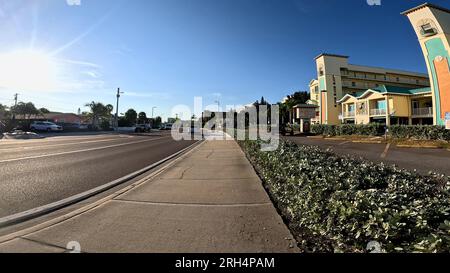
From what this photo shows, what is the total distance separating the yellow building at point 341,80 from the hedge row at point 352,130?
17.5 metres

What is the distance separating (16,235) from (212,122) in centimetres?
7046

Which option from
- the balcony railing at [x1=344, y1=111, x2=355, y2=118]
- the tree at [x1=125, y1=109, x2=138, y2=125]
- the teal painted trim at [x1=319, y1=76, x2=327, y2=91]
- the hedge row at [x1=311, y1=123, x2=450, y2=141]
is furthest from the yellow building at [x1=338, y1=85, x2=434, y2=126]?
the tree at [x1=125, y1=109, x2=138, y2=125]

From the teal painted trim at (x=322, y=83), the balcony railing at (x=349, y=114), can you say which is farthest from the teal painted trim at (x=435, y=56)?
the teal painted trim at (x=322, y=83)

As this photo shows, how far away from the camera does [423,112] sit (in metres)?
37.2

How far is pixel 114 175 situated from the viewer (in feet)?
26.7

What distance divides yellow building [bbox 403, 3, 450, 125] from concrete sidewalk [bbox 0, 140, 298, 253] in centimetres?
2945

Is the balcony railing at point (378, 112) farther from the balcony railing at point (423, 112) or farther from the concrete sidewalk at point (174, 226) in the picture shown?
the concrete sidewalk at point (174, 226)

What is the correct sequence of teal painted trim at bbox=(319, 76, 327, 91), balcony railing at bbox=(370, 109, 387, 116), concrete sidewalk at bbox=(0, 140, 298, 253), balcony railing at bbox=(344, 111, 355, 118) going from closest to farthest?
concrete sidewalk at bbox=(0, 140, 298, 253) → balcony railing at bbox=(370, 109, 387, 116) → balcony railing at bbox=(344, 111, 355, 118) → teal painted trim at bbox=(319, 76, 327, 91)

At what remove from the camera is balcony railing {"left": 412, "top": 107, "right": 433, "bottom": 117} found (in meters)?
35.9

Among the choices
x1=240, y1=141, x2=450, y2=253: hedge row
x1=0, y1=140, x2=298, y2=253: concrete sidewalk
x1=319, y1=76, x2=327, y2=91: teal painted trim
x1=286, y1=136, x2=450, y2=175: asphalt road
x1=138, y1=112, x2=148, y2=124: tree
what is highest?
x1=319, y1=76, x2=327, y2=91: teal painted trim

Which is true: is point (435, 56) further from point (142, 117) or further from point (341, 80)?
point (142, 117)

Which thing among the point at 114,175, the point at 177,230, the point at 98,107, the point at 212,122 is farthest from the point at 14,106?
the point at 177,230

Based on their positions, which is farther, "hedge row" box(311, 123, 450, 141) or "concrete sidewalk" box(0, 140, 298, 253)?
"hedge row" box(311, 123, 450, 141)

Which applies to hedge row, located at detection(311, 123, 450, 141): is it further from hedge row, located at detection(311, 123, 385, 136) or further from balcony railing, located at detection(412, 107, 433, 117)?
balcony railing, located at detection(412, 107, 433, 117)
